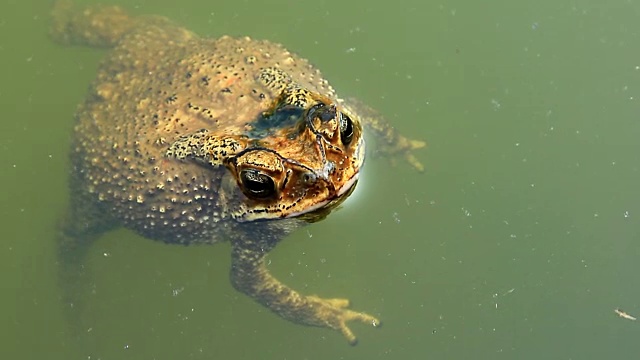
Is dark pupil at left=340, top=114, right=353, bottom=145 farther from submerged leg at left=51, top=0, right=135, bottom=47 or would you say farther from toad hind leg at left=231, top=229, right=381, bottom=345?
submerged leg at left=51, top=0, right=135, bottom=47

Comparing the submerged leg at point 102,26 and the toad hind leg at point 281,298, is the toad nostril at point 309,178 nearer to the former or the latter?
the toad hind leg at point 281,298

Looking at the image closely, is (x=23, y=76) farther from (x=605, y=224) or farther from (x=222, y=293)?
(x=605, y=224)

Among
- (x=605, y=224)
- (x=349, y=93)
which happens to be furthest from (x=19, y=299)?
(x=605, y=224)

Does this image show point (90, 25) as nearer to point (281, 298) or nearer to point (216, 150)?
point (216, 150)

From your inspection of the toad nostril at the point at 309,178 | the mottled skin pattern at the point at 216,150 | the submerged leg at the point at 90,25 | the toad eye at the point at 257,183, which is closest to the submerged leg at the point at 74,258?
the mottled skin pattern at the point at 216,150

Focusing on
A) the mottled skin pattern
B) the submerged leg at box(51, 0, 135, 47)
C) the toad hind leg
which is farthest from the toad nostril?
the submerged leg at box(51, 0, 135, 47)
